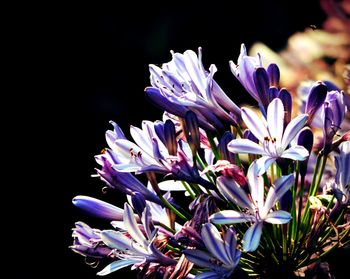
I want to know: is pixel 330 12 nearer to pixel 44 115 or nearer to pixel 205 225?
pixel 205 225

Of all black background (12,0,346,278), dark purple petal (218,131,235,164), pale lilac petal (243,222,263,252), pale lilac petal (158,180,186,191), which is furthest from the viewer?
black background (12,0,346,278)

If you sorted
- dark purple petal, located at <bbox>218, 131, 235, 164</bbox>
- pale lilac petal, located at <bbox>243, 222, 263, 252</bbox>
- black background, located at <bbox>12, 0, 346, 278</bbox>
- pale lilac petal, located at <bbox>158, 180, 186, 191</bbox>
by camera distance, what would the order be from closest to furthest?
pale lilac petal, located at <bbox>243, 222, 263, 252</bbox> < dark purple petal, located at <bbox>218, 131, 235, 164</bbox> < pale lilac petal, located at <bbox>158, 180, 186, 191</bbox> < black background, located at <bbox>12, 0, 346, 278</bbox>

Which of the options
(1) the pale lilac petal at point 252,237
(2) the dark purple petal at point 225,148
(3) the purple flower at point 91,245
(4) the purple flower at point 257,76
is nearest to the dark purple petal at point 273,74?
(4) the purple flower at point 257,76

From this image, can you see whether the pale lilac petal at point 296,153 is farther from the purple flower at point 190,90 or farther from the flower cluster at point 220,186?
the purple flower at point 190,90

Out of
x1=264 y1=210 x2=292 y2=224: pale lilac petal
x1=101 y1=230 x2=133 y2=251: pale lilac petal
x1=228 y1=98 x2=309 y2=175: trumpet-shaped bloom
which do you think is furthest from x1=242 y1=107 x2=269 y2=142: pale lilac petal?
x1=101 y1=230 x2=133 y2=251: pale lilac petal

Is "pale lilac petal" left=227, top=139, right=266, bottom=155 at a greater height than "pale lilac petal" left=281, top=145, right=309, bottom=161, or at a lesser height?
greater

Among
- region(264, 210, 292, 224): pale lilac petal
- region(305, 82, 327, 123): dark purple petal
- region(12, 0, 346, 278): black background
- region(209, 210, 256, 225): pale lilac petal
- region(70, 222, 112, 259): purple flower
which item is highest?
region(12, 0, 346, 278): black background

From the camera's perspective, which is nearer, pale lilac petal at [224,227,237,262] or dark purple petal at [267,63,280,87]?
pale lilac petal at [224,227,237,262]

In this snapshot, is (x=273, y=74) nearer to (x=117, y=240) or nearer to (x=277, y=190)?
(x=277, y=190)

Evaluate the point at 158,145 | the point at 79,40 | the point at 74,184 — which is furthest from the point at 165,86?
the point at 79,40

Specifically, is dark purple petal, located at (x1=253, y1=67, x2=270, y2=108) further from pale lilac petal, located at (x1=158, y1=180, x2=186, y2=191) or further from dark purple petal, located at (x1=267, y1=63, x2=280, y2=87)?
pale lilac petal, located at (x1=158, y1=180, x2=186, y2=191)
